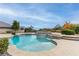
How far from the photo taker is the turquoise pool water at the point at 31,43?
10.8ft

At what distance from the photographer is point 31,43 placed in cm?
328

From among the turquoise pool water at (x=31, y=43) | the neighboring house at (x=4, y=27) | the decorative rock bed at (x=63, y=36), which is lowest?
the turquoise pool water at (x=31, y=43)

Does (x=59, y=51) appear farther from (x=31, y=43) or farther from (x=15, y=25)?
(x=15, y=25)

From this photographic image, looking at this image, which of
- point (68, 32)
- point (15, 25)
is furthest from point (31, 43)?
point (68, 32)

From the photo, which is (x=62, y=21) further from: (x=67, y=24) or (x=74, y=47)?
(x=74, y=47)

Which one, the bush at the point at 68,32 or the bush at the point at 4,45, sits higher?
the bush at the point at 68,32

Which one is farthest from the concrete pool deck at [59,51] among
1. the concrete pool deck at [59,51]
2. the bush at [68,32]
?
the bush at [68,32]

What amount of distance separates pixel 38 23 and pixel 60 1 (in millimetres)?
483

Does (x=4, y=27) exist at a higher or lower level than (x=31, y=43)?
higher

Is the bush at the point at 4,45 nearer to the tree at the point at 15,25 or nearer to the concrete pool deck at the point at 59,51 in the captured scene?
the concrete pool deck at the point at 59,51

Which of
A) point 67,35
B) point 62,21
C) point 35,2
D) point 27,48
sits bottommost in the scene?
point 27,48

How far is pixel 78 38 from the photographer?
10.8 feet

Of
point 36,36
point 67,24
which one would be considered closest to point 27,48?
point 36,36

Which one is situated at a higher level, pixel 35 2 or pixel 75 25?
pixel 35 2
